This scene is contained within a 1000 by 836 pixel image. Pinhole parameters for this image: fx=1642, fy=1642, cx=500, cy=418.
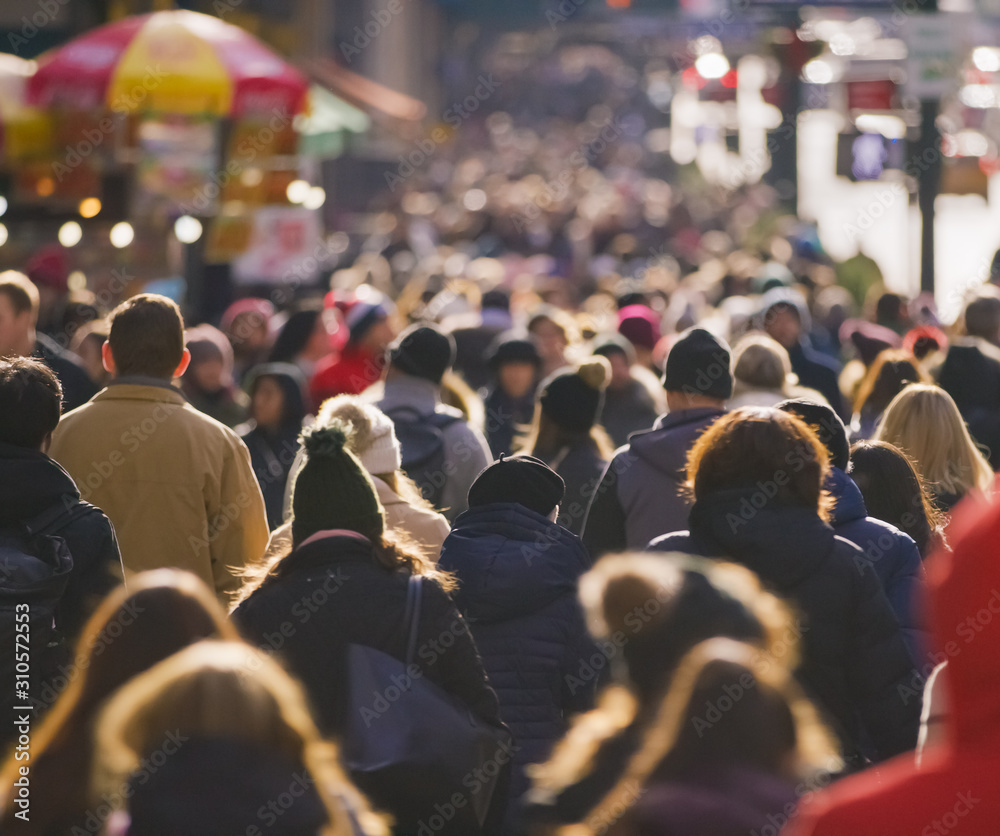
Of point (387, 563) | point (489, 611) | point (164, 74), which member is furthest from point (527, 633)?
point (164, 74)

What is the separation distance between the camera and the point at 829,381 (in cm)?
918

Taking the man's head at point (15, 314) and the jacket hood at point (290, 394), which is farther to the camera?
the jacket hood at point (290, 394)

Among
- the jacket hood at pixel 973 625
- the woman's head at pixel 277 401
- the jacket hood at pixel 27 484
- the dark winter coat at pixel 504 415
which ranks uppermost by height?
the jacket hood at pixel 973 625

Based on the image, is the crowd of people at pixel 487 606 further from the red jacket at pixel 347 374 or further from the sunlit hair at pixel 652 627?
the red jacket at pixel 347 374

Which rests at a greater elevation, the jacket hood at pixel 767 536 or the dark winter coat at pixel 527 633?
the jacket hood at pixel 767 536

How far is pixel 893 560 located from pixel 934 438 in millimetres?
1745

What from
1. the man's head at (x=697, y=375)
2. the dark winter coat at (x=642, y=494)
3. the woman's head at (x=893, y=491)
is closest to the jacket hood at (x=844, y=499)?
the woman's head at (x=893, y=491)

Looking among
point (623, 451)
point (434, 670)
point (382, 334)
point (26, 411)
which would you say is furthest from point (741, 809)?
point (382, 334)

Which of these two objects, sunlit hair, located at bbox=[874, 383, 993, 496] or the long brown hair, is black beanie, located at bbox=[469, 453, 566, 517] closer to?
the long brown hair

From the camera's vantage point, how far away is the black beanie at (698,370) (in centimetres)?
592

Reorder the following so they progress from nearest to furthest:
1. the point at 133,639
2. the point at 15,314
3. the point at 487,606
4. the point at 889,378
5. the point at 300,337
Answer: the point at 133,639
the point at 487,606
the point at 15,314
the point at 889,378
the point at 300,337

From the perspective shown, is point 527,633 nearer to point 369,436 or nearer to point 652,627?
point 369,436

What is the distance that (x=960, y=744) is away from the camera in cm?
233

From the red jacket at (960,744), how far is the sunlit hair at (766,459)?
167 cm
